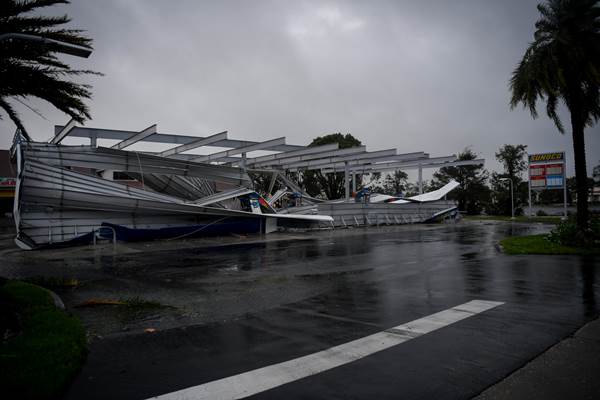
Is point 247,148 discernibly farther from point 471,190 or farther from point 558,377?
point 471,190

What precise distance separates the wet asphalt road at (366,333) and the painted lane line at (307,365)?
106 mm

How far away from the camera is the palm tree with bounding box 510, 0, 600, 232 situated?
1334 centimetres

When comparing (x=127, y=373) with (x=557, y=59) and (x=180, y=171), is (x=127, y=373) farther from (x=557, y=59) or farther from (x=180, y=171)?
(x=180, y=171)

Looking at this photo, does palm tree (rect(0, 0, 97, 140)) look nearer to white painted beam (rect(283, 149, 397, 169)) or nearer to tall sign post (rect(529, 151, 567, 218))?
white painted beam (rect(283, 149, 397, 169))

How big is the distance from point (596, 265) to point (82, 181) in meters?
18.3

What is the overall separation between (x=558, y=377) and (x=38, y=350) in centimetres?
486

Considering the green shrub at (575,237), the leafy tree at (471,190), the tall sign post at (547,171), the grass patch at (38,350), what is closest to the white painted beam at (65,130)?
the grass patch at (38,350)

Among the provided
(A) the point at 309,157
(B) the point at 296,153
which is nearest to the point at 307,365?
(B) the point at 296,153

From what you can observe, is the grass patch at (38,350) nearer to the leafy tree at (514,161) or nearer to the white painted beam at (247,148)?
the white painted beam at (247,148)

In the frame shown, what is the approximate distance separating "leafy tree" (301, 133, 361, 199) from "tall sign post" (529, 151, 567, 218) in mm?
19544

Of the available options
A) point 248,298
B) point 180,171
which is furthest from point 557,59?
point 180,171

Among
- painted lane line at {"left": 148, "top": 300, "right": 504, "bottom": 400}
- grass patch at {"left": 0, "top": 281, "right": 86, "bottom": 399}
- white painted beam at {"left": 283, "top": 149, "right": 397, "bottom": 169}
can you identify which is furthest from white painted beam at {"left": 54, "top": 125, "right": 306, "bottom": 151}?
painted lane line at {"left": 148, "top": 300, "right": 504, "bottom": 400}

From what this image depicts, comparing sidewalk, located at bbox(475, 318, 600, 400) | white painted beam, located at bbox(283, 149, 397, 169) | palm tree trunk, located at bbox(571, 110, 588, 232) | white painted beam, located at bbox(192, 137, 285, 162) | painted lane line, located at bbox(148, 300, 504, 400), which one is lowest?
sidewalk, located at bbox(475, 318, 600, 400)

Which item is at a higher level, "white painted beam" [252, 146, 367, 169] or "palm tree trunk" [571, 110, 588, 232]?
"white painted beam" [252, 146, 367, 169]
